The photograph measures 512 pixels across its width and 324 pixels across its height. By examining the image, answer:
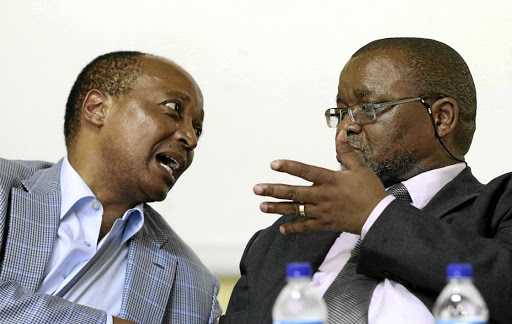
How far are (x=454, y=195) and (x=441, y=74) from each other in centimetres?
41

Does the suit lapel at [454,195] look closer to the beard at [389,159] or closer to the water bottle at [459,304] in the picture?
the beard at [389,159]

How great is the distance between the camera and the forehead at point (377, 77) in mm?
2402

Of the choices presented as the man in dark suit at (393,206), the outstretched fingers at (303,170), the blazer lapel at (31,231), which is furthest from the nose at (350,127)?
the blazer lapel at (31,231)

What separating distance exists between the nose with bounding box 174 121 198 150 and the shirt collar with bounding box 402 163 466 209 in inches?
27.1

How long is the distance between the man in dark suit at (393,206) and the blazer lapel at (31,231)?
0.56 metres

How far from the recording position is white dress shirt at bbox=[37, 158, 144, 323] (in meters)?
2.37

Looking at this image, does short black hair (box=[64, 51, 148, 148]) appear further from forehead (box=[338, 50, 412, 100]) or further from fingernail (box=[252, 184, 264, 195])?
fingernail (box=[252, 184, 264, 195])

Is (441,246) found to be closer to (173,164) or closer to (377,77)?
(377,77)

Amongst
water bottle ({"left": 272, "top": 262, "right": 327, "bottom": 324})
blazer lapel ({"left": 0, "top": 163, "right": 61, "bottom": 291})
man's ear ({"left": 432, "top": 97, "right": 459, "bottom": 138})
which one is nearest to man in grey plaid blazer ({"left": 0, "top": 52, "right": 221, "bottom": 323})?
blazer lapel ({"left": 0, "top": 163, "right": 61, "bottom": 291})

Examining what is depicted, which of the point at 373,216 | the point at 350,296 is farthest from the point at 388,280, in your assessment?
the point at 373,216

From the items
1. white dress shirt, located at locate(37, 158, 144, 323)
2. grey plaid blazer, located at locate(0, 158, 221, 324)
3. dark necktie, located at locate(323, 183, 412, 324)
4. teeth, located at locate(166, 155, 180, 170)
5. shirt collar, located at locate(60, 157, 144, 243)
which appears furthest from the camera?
teeth, located at locate(166, 155, 180, 170)

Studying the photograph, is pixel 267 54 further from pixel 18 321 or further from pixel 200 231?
pixel 18 321

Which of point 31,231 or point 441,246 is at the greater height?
point 441,246

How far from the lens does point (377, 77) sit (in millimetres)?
2424
